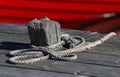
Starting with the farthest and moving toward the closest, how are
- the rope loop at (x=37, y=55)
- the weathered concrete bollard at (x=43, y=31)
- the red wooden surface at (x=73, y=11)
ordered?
the red wooden surface at (x=73, y=11) < the weathered concrete bollard at (x=43, y=31) < the rope loop at (x=37, y=55)

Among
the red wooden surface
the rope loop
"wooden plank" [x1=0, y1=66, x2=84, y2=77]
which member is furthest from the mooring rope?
the red wooden surface

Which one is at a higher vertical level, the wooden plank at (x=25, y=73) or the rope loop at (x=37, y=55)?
the rope loop at (x=37, y=55)

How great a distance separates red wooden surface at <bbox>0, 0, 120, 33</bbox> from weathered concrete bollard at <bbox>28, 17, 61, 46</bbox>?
244 centimetres

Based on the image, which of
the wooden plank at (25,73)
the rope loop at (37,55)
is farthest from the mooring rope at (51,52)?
the wooden plank at (25,73)

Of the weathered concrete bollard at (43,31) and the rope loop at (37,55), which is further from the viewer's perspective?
the weathered concrete bollard at (43,31)

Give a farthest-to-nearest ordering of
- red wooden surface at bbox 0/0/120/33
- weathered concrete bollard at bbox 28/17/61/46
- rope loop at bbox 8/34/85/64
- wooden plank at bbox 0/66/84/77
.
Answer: red wooden surface at bbox 0/0/120/33 → weathered concrete bollard at bbox 28/17/61/46 → rope loop at bbox 8/34/85/64 → wooden plank at bbox 0/66/84/77

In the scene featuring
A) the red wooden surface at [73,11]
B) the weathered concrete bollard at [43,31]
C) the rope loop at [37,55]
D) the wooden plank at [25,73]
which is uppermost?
the red wooden surface at [73,11]

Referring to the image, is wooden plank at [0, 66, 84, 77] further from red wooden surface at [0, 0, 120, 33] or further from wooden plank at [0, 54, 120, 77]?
red wooden surface at [0, 0, 120, 33]

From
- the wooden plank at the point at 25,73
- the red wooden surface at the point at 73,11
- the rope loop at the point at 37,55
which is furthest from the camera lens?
the red wooden surface at the point at 73,11

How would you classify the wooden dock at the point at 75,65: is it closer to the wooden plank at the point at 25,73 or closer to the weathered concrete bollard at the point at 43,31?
the wooden plank at the point at 25,73

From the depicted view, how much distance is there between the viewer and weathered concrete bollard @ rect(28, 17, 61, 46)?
2.48 m

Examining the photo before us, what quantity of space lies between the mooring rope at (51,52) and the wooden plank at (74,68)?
0.04 meters

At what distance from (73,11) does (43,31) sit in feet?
8.47

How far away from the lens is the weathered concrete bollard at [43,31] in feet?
8.15
